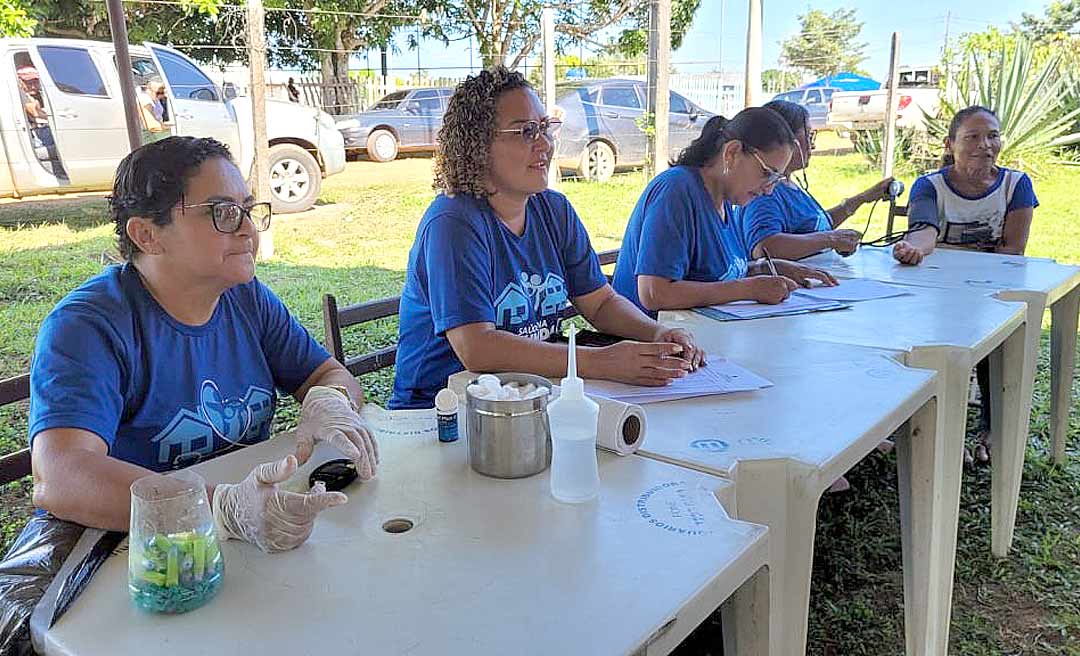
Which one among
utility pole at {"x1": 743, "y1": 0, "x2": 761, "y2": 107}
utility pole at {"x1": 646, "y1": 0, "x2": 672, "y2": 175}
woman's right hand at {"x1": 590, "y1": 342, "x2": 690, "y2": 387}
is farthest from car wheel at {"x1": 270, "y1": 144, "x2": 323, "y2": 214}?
woman's right hand at {"x1": 590, "y1": 342, "x2": 690, "y2": 387}

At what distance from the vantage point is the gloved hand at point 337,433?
1.23 m

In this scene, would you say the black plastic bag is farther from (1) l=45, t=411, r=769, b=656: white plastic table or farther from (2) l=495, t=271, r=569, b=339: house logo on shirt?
(2) l=495, t=271, r=569, b=339: house logo on shirt

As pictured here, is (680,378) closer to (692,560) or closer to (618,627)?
(692,560)

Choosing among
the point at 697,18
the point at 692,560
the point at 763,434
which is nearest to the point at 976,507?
the point at 763,434

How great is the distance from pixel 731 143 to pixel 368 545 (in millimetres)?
1796

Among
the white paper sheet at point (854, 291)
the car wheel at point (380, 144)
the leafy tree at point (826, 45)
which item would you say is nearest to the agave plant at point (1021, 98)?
the leafy tree at point (826, 45)

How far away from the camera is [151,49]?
18.8ft

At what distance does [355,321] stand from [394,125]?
6336 mm

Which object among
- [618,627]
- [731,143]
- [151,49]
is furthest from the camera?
[151,49]

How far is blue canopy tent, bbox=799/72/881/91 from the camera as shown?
11.7m

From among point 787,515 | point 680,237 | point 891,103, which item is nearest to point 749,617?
point 787,515

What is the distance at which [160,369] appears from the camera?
1395 mm

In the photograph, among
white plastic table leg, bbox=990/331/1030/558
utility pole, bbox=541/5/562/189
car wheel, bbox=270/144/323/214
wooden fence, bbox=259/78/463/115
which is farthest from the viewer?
wooden fence, bbox=259/78/463/115

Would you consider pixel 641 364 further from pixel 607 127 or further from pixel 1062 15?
pixel 1062 15
